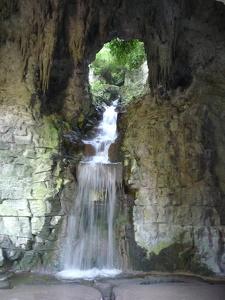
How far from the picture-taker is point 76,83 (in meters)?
10.0

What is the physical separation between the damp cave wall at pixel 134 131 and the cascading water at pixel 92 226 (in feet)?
1.05

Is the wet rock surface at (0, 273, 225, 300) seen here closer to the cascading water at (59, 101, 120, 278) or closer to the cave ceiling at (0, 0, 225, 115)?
the cascading water at (59, 101, 120, 278)

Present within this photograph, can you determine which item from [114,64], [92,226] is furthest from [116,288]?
[114,64]

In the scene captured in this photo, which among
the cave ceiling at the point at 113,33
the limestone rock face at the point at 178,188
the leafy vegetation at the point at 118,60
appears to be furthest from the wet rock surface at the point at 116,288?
the leafy vegetation at the point at 118,60

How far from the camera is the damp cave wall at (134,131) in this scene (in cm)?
705

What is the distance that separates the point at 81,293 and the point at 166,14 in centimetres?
880

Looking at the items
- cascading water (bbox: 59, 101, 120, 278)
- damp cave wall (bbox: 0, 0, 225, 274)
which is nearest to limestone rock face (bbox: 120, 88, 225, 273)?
damp cave wall (bbox: 0, 0, 225, 274)

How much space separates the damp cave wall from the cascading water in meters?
0.32

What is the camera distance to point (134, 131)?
8.79 m

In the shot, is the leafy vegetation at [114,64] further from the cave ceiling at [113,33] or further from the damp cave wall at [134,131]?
the damp cave wall at [134,131]

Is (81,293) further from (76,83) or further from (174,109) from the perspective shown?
(76,83)

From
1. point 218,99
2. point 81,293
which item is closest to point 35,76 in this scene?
point 218,99

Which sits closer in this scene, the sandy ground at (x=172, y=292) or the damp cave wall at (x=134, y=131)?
the sandy ground at (x=172, y=292)

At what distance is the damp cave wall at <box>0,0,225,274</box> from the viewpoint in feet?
23.1
